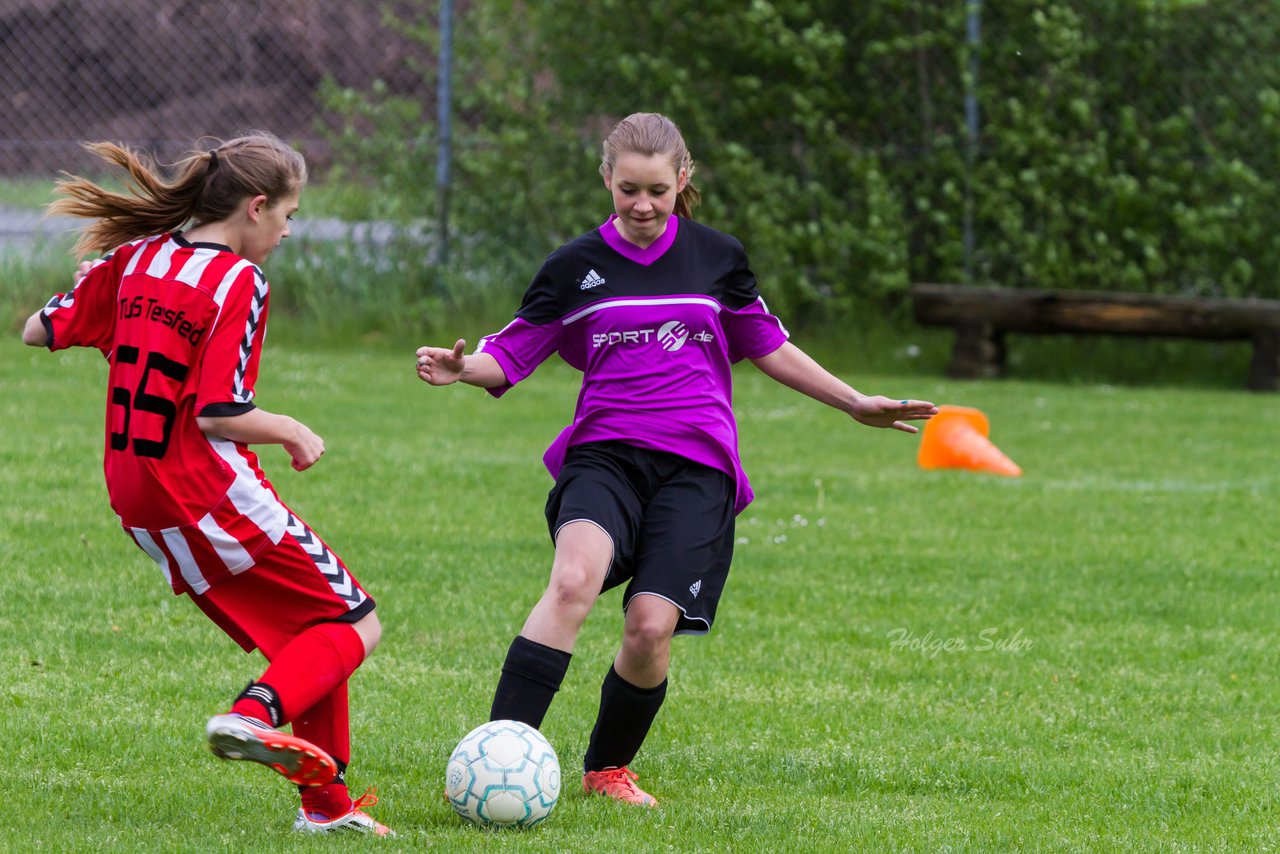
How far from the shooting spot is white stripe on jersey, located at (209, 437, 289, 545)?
3445 millimetres

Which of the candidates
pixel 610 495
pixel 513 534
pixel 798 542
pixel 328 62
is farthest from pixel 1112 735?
pixel 328 62

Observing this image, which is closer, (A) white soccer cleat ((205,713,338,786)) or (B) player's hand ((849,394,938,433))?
(A) white soccer cleat ((205,713,338,786))

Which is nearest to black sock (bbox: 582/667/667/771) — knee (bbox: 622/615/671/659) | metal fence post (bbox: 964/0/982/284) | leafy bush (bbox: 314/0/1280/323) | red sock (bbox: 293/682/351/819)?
knee (bbox: 622/615/671/659)

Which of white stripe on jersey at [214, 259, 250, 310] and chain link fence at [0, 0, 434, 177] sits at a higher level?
chain link fence at [0, 0, 434, 177]

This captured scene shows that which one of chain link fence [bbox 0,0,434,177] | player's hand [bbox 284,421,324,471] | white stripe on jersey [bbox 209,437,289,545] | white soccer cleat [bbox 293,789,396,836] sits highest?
chain link fence [bbox 0,0,434,177]

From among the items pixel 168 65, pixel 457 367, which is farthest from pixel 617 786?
pixel 168 65

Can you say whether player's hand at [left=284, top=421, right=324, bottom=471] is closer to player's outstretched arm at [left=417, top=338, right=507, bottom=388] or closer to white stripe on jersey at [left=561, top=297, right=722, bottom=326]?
player's outstretched arm at [left=417, top=338, right=507, bottom=388]

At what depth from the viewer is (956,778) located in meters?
4.26

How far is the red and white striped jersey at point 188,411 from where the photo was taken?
3402 millimetres

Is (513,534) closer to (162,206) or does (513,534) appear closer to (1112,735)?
(1112,735)

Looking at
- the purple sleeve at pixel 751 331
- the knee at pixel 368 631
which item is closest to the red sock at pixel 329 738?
the knee at pixel 368 631

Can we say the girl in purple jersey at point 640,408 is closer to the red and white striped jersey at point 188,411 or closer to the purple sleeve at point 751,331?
the purple sleeve at point 751,331

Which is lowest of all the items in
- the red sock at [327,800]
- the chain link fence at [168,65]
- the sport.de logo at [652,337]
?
the red sock at [327,800]

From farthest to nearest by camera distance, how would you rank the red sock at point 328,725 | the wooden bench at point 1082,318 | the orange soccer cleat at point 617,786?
the wooden bench at point 1082,318 → the orange soccer cleat at point 617,786 → the red sock at point 328,725
